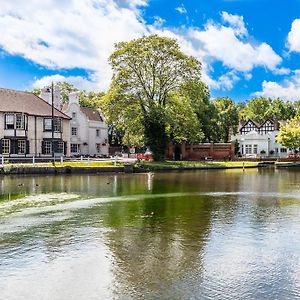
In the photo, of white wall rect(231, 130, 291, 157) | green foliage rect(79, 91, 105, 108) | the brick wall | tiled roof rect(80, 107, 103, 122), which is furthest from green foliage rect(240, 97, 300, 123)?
tiled roof rect(80, 107, 103, 122)

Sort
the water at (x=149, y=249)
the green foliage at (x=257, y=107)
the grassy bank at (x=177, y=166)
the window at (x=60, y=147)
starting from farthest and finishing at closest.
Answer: the green foliage at (x=257, y=107)
the window at (x=60, y=147)
the grassy bank at (x=177, y=166)
the water at (x=149, y=249)

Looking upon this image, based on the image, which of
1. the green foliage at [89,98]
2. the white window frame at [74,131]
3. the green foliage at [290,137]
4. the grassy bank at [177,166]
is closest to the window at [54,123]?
the white window frame at [74,131]

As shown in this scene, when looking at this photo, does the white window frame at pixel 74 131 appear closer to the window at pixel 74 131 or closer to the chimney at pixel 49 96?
the window at pixel 74 131

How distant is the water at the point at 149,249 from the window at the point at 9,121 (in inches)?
1352

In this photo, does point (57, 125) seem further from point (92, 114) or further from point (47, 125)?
point (92, 114)

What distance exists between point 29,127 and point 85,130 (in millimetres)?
15164

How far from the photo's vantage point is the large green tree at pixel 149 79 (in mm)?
55156

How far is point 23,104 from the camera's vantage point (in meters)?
57.5

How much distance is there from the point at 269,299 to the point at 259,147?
249ft

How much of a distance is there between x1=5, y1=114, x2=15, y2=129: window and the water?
3434cm

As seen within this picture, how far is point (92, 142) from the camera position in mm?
72688

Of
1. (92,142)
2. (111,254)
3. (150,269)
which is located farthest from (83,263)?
(92,142)

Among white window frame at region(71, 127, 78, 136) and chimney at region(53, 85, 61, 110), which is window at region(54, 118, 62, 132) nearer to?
chimney at region(53, 85, 61, 110)

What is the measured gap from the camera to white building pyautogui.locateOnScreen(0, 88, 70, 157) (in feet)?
181
